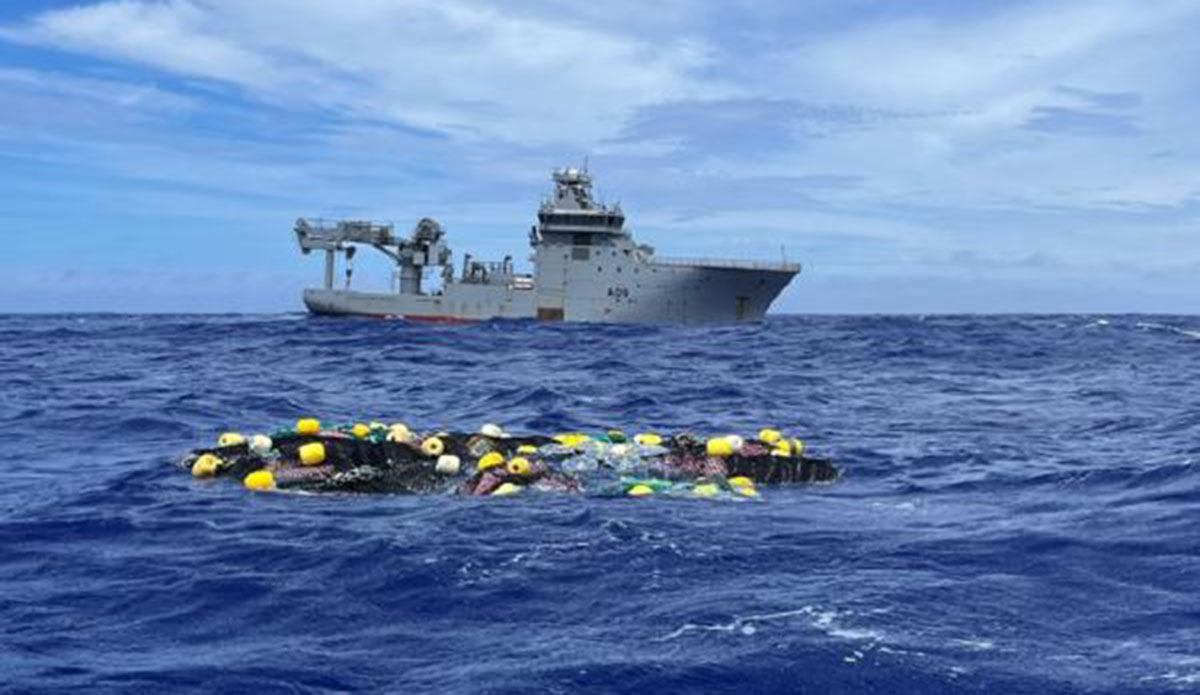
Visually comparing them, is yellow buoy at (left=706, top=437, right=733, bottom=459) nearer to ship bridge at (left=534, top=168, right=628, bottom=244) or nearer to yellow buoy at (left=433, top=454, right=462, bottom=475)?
yellow buoy at (left=433, top=454, right=462, bottom=475)

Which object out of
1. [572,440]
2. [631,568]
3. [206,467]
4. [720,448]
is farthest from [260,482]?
[631,568]

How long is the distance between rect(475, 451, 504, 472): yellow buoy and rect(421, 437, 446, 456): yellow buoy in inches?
28.4

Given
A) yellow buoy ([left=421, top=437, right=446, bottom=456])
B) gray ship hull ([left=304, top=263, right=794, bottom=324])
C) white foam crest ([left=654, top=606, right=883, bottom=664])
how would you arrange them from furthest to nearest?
gray ship hull ([left=304, top=263, right=794, bottom=324]) < yellow buoy ([left=421, top=437, right=446, bottom=456]) < white foam crest ([left=654, top=606, right=883, bottom=664])

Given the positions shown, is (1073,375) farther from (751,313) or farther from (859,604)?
(751,313)

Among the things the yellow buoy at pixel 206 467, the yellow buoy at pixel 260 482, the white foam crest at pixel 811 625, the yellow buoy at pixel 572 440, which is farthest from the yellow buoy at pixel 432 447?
the white foam crest at pixel 811 625

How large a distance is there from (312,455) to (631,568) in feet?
22.4

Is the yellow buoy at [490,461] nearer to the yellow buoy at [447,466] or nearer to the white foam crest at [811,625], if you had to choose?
the yellow buoy at [447,466]

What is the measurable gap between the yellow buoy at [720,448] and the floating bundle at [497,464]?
0.05ft

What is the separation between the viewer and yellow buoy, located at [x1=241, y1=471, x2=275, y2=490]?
15.6 m

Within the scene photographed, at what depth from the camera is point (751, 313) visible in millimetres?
77750

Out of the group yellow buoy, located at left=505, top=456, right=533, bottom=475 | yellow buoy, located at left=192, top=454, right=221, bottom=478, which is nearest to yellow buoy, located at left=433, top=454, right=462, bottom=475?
yellow buoy, located at left=505, top=456, right=533, bottom=475

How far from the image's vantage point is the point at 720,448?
54.4 ft

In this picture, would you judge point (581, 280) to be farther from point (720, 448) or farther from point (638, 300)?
point (720, 448)

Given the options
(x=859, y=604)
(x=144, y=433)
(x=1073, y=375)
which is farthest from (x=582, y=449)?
(x=1073, y=375)
